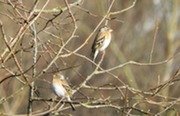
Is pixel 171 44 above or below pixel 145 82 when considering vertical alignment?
above

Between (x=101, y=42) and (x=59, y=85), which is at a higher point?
(x=101, y=42)

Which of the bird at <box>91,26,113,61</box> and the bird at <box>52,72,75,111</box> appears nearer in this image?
the bird at <box>52,72,75,111</box>

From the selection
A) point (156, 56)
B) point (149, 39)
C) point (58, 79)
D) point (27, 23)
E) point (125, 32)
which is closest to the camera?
point (27, 23)

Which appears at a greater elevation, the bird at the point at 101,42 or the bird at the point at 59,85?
the bird at the point at 101,42

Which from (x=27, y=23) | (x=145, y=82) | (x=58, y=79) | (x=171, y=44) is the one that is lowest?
(x=145, y=82)

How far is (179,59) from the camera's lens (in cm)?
1587

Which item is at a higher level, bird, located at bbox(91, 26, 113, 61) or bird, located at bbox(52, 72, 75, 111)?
bird, located at bbox(91, 26, 113, 61)

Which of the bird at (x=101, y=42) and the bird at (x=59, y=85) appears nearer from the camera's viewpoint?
the bird at (x=59, y=85)

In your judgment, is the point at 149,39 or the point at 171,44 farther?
the point at 149,39

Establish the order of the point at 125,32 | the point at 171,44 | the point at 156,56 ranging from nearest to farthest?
the point at 171,44
the point at 156,56
the point at 125,32

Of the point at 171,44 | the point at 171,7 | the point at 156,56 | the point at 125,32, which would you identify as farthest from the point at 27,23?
the point at 125,32

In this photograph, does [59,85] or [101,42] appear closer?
[59,85]

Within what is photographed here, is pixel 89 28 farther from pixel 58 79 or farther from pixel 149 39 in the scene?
pixel 58 79

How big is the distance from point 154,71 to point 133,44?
105 inches
